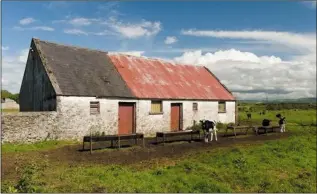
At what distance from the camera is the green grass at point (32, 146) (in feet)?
60.6

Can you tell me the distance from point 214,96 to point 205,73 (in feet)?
18.7

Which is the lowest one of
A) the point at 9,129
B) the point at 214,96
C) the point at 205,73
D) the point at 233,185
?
the point at 233,185

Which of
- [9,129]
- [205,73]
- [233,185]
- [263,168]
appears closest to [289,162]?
[263,168]

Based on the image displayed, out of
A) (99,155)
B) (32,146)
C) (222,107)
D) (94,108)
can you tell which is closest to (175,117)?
(222,107)

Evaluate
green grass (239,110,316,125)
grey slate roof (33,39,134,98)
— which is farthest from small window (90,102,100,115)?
green grass (239,110,316,125)

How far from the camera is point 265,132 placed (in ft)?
98.9

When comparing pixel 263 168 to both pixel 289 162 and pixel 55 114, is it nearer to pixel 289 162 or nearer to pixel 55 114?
pixel 289 162

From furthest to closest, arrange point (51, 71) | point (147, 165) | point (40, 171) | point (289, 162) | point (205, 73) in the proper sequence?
point (205, 73), point (51, 71), point (289, 162), point (147, 165), point (40, 171)

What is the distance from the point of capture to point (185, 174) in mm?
14156

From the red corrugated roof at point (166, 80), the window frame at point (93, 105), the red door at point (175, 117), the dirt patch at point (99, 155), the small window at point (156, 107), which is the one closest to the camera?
the dirt patch at point (99, 155)

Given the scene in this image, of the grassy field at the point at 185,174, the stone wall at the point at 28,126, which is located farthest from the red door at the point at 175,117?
the stone wall at the point at 28,126

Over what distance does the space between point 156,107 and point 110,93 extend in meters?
5.13

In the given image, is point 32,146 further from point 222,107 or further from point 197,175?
point 222,107

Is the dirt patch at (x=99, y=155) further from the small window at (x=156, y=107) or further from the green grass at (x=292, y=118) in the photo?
the green grass at (x=292, y=118)
